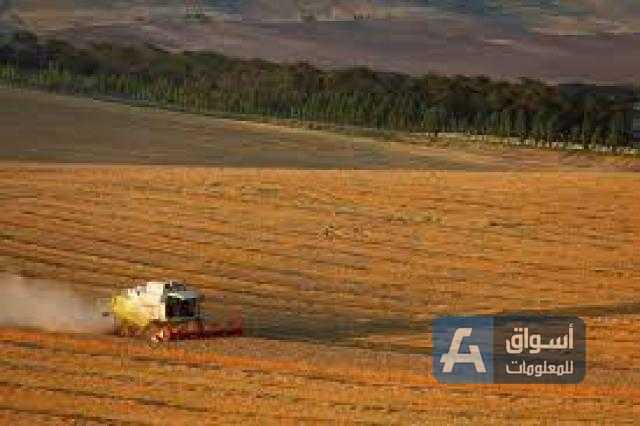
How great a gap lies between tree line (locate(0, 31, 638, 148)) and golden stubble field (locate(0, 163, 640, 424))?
17.9 m

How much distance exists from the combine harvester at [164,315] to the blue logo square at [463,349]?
4.57 metres

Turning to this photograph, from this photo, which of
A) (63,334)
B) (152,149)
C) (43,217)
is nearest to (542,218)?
(43,217)

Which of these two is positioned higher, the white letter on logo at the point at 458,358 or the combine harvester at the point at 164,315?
the combine harvester at the point at 164,315

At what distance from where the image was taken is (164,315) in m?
40.1

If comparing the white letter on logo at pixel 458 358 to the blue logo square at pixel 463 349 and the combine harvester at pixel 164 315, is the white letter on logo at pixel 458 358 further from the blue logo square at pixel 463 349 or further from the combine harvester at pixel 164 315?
the combine harvester at pixel 164 315

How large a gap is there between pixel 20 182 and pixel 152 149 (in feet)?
50.3

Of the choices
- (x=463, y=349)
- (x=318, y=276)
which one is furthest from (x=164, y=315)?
(x=318, y=276)

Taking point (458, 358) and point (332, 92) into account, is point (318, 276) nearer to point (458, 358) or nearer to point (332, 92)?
point (458, 358)

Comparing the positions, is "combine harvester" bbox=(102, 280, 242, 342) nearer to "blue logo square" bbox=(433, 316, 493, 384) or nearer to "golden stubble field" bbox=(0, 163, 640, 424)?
"golden stubble field" bbox=(0, 163, 640, 424)

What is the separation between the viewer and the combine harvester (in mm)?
40031

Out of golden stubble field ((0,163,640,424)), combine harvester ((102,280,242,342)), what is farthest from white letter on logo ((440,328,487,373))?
combine harvester ((102,280,242,342))

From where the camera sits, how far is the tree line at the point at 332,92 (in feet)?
307

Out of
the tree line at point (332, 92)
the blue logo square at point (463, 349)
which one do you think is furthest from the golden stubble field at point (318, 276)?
the tree line at point (332, 92)

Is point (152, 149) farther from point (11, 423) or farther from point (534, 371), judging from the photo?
point (11, 423)
